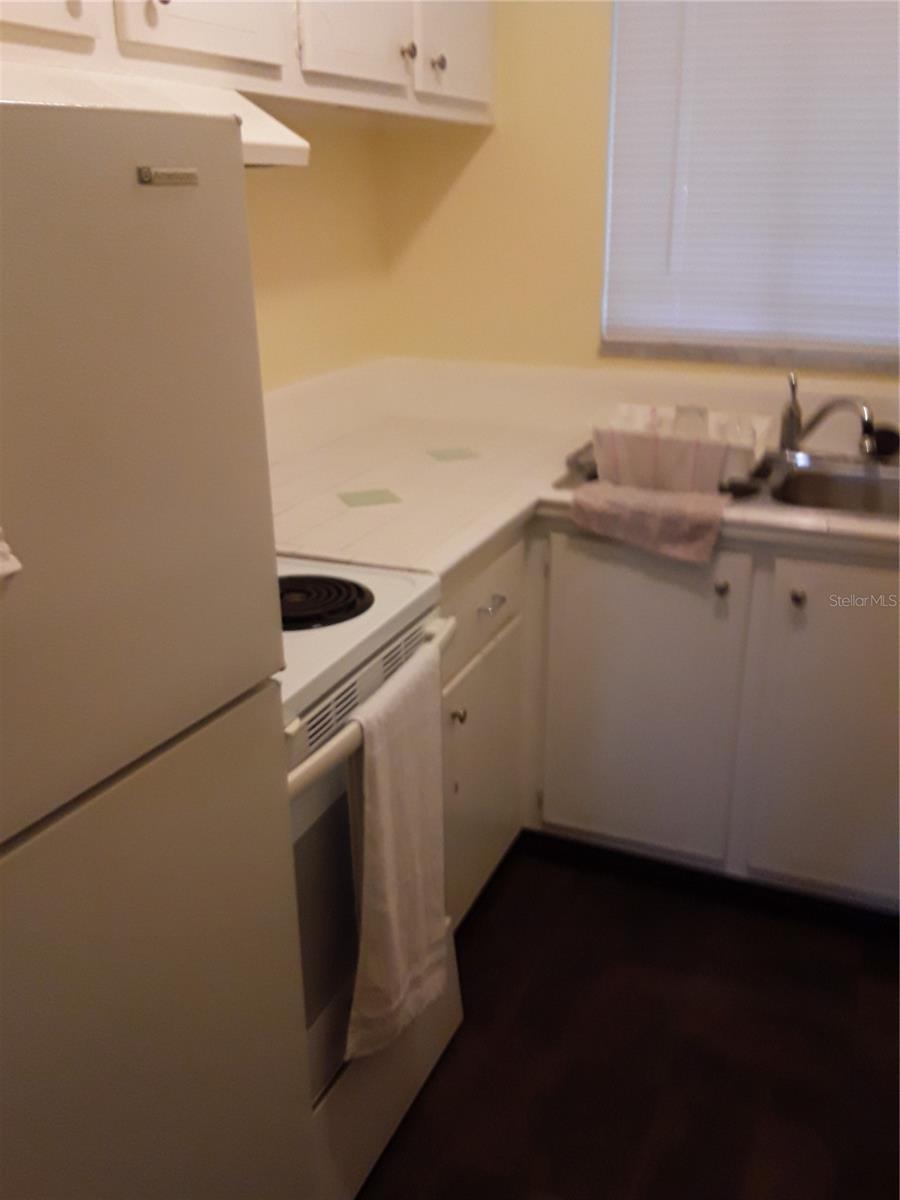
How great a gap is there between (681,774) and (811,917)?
0.43 meters

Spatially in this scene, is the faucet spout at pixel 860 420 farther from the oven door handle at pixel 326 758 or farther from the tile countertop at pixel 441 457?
the oven door handle at pixel 326 758

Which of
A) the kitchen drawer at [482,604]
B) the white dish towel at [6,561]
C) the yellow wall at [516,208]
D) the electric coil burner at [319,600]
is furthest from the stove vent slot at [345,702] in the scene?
the yellow wall at [516,208]

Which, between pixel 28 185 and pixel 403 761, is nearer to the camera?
pixel 28 185

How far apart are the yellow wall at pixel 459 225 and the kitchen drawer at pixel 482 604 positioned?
719mm

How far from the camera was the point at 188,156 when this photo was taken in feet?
2.74

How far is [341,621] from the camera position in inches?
55.6

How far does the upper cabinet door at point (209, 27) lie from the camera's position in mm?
1301

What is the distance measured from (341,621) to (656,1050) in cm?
106

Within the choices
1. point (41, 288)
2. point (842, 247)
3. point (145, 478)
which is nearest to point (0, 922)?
point (145, 478)

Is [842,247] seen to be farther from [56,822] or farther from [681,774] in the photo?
[56,822]

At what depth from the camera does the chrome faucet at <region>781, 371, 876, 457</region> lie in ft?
7.03

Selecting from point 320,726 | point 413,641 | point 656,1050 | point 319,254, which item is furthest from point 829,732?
point 319,254

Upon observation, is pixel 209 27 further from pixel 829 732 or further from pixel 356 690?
pixel 829 732

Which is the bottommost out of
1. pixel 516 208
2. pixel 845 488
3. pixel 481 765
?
pixel 481 765
